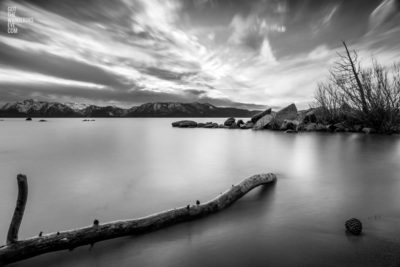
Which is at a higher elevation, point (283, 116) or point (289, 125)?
point (283, 116)

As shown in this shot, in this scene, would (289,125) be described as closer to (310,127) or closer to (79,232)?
(310,127)

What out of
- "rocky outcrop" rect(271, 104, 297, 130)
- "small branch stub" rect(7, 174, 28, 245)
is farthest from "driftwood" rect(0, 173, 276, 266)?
"rocky outcrop" rect(271, 104, 297, 130)

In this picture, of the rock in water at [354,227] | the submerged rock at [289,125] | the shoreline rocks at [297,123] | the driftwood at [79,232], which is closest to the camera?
the driftwood at [79,232]

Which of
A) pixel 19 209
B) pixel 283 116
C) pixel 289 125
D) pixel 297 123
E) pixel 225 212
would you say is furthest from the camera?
pixel 283 116

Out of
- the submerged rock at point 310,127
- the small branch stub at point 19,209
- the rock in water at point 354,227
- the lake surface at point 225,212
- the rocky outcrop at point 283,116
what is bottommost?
the lake surface at point 225,212

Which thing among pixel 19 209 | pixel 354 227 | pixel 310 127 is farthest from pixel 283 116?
pixel 19 209

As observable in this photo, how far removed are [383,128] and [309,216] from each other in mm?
25756

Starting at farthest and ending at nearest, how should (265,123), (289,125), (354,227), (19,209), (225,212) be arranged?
(265,123), (289,125), (225,212), (354,227), (19,209)

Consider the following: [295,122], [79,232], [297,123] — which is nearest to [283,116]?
[295,122]

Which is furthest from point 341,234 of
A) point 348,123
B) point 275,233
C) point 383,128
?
point 348,123

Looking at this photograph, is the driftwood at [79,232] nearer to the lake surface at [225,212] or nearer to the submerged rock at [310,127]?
the lake surface at [225,212]

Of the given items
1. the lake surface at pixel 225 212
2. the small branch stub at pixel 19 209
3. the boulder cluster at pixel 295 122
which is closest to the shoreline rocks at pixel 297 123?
the boulder cluster at pixel 295 122

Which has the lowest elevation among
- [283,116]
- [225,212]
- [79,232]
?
[225,212]

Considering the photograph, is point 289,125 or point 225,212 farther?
point 289,125
